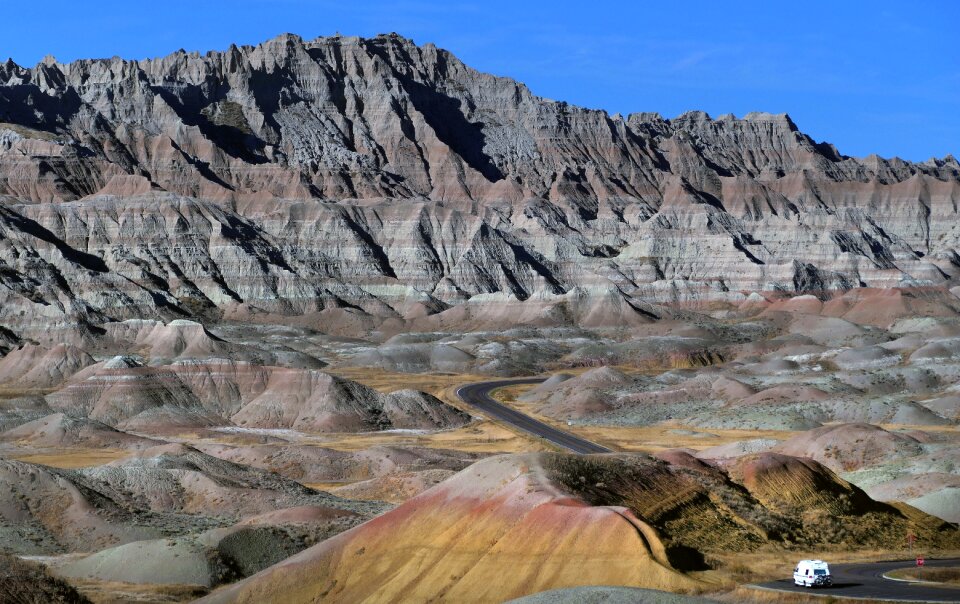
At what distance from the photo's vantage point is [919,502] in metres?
58.9

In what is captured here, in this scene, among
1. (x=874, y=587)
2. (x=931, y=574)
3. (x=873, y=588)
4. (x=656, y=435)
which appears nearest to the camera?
(x=873, y=588)

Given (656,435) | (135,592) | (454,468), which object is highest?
(454,468)

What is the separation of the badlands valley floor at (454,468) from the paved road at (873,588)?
1.98 metres

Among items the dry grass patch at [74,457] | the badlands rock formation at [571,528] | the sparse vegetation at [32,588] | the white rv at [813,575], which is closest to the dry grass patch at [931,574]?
the white rv at [813,575]

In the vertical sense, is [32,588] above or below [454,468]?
above

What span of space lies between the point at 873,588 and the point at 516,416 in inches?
2945

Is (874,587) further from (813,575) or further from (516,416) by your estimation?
(516,416)

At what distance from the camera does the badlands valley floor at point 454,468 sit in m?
44.5

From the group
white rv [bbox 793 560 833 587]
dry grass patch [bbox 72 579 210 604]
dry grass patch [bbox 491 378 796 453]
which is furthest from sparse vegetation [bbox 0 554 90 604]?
dry grass patch [bbox 491 378 796 453]

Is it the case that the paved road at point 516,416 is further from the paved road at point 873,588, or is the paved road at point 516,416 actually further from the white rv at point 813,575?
the white rv at point 813,575

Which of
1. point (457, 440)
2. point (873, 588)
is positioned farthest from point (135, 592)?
point (457, 440)

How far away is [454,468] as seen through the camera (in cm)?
7706

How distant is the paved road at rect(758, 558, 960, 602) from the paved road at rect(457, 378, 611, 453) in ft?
154

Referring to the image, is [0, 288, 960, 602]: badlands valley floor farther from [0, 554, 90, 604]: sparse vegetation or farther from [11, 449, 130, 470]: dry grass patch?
[11, 449, 130, 470]: dry grass patch
